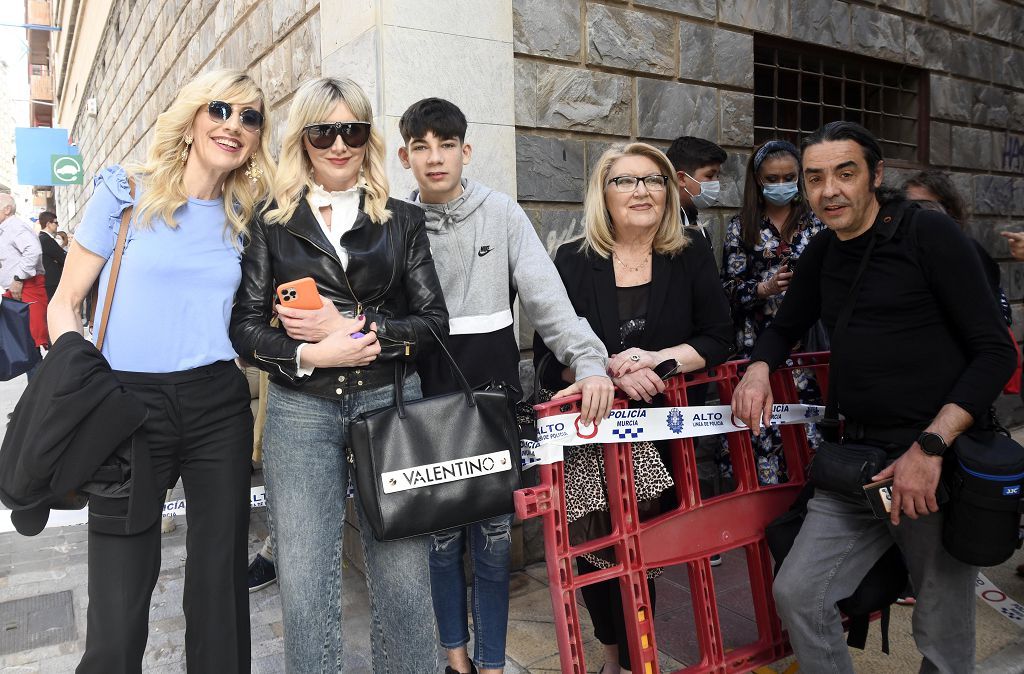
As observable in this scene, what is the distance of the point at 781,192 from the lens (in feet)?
12.9

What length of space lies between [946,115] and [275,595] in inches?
263

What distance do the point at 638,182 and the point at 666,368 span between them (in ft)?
2.29

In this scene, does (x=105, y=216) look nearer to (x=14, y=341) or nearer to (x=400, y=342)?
(x=400, y=342)

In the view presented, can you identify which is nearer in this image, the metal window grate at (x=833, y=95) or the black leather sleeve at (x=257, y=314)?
the black leather sleeve at (x=257, y=314)

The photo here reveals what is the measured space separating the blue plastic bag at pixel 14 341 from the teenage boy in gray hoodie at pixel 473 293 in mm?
5463

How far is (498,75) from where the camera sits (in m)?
4.11

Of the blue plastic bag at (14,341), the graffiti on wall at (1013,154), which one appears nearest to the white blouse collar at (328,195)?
the blue plastic bag at (14,341)

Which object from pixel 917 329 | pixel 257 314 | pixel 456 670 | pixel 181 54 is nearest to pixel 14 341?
pixel 181 54

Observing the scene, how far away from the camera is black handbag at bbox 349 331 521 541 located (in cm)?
218

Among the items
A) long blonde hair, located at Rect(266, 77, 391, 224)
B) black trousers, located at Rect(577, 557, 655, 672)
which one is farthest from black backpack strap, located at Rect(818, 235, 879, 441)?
long blonde hair, located at Rect(266, 77, 391, 224)

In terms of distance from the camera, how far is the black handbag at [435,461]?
2.18 metres

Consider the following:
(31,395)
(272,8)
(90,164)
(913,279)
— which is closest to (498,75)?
(272,8)

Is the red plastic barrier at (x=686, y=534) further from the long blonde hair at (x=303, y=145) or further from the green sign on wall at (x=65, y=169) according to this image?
the green sign on wall at (x=65, y=169)

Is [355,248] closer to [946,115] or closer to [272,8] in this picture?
[272,8]
